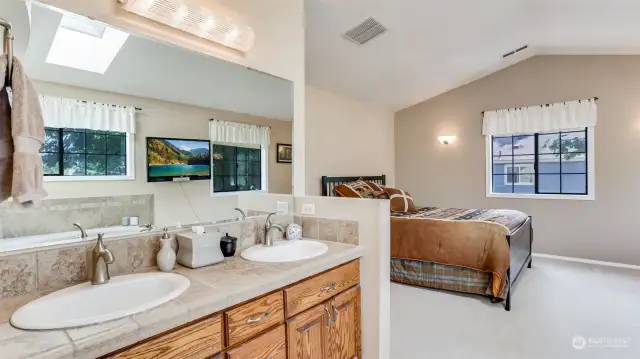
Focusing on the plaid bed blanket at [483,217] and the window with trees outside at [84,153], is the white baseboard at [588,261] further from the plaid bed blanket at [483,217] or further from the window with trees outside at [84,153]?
the window with trees outside at [84,153]

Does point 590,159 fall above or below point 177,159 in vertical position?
above

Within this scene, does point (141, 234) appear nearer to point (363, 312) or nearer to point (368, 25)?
point (363, 312)

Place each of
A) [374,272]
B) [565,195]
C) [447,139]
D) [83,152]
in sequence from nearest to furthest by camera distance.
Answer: [83,152] < [374,272] < [565,195] < [447,139]

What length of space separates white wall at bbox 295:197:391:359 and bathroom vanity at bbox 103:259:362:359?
60 mm

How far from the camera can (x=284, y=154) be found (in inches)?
90.1

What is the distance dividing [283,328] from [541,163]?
16.3 feet

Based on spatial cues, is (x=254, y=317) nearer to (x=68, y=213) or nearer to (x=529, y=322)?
(x=68, y=213)

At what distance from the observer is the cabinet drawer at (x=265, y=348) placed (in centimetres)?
122

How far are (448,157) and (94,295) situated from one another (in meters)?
5.36

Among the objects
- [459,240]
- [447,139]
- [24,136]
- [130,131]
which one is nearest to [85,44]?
[130,131]

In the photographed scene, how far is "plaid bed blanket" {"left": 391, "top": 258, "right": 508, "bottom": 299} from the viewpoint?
316 cm

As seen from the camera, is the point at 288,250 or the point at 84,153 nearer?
the point at 84,153

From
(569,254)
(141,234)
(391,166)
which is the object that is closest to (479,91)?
(391,166)

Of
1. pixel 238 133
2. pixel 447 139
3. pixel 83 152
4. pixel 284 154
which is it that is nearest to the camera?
pixel 83 152
